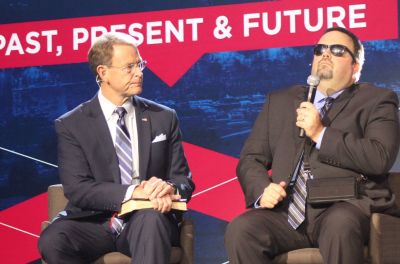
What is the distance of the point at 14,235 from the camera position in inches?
210

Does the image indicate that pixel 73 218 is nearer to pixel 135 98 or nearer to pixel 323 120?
pixel 135 98

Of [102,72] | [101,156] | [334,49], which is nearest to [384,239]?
[334,49]

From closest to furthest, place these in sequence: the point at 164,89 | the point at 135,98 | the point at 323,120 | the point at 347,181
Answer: the point at 347,181 → the point at 323,120 → the point at 135,98 → the point at 164,89

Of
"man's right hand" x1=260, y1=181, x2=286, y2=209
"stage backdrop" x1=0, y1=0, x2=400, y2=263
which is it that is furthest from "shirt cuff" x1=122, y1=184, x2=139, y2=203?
"stage backdrop" x1=0, y1=0, x2=400, y2=263

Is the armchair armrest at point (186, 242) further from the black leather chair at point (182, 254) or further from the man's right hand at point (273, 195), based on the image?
the man's right hand at point (273, 195)

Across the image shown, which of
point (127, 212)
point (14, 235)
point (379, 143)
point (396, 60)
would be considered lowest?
point (14, 235)

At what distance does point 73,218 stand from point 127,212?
1.01ft

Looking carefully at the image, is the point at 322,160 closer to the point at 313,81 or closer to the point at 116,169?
the point at 313,81

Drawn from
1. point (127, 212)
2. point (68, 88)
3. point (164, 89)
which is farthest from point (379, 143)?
point (68, 88)

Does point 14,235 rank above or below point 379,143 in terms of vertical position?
below

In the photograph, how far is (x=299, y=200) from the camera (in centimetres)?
393

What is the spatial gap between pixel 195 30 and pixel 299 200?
1721 millimetres

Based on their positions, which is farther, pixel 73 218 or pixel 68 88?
pixel 68 88

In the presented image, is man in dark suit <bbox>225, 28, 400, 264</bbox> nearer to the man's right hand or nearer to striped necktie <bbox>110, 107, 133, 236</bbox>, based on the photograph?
the man's right hand
